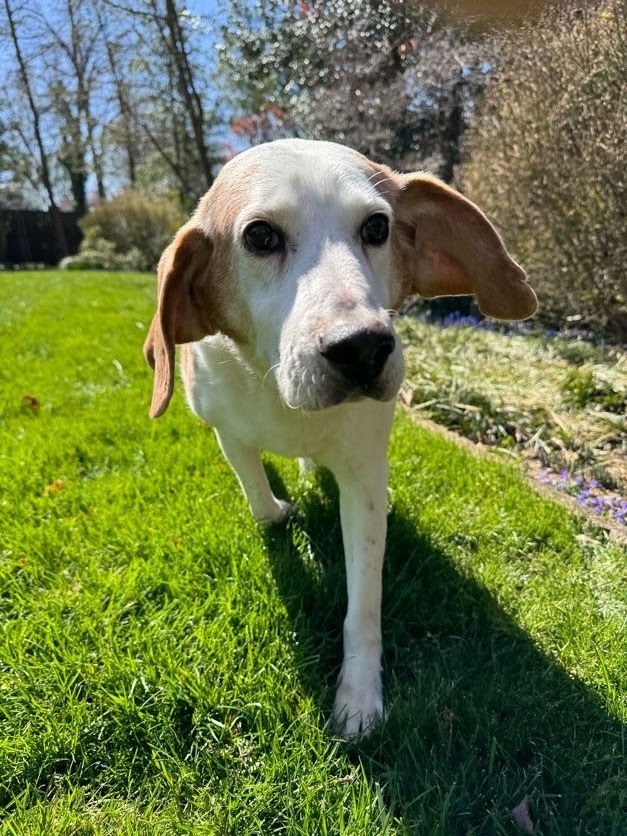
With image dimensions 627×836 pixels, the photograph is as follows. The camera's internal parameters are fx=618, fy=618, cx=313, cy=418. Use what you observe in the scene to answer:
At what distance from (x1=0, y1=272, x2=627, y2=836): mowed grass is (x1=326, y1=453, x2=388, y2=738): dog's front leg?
0.24 feet

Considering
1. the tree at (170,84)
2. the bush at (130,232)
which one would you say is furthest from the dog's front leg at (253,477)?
the bush at (130,232)

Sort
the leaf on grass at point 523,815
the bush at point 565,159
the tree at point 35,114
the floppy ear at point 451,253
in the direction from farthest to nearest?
1. the tree at point 35,114
2. the bush at point 565,159
3. the floppy ear at point 451,253
4. the leaf on grass at point 523,815

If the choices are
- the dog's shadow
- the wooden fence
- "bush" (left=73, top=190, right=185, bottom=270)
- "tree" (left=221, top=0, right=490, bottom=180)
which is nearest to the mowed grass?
the dog's shadow

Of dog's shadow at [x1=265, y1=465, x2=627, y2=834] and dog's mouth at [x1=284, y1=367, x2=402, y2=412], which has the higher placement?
dog's mouth at [x1=284, y1=367, x2=402, y2=412]

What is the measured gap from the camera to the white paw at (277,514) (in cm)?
270

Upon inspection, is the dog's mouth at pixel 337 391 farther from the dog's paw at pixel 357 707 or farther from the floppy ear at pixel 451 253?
the dog's paw at pixel 357 707

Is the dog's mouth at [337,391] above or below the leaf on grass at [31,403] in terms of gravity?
above

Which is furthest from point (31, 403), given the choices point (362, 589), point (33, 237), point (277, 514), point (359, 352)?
point (33, 237)

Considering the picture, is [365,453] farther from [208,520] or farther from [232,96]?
[232,96]

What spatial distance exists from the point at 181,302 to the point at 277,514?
1.09 m

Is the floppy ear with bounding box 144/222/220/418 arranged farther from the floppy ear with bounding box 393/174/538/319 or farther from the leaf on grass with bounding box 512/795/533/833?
the leaf on grass with bounding box 512/795/533/833

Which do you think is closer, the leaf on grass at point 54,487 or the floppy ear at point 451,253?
the floppy ear at point 451,253

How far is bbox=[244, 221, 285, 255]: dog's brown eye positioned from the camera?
179 cm

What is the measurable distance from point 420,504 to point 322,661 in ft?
3.53
